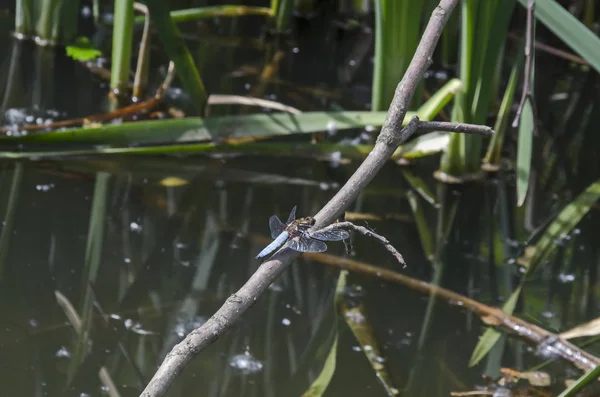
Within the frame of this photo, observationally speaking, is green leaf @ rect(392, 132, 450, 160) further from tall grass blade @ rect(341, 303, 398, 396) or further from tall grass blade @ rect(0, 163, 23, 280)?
tall grass blade @ rect(0, 163, 23, 280)

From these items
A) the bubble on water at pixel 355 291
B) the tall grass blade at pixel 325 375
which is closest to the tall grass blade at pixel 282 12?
the bubble on water at pixel 355 291

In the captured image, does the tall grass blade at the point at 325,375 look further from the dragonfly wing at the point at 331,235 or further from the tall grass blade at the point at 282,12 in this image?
the tall grass blade at the point at 282,12

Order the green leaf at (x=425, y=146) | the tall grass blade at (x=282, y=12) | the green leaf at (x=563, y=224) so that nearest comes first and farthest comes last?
the green leaf at (x=563, y=224), the green leaf at (x=425, y=146), the tall grass blade at (x=282, y=12)

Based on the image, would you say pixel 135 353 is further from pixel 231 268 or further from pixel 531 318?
pixel 531 318

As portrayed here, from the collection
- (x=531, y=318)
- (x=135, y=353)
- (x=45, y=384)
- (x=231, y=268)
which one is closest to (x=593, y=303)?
(x=531, y=318)

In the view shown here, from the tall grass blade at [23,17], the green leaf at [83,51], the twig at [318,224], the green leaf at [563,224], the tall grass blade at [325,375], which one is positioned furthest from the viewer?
the tall grass blade at [23,17]
